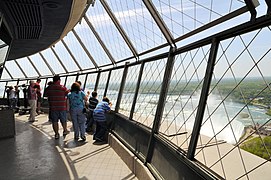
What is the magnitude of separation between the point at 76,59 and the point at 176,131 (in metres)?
6.94

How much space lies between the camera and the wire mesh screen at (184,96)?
227cm

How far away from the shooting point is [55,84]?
17.8 ft

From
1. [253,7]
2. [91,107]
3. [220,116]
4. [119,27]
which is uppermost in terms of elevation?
[119,27]

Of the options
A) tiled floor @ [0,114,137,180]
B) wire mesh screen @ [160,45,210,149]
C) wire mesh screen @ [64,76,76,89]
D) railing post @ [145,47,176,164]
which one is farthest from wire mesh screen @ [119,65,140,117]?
wire mesh screen @ [64,76,76,89]

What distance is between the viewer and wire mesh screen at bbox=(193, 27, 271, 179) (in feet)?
4.90

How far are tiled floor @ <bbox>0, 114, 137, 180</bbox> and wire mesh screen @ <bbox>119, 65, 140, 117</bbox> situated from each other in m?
0.90

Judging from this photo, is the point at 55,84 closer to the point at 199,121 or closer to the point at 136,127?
the point at 136,127

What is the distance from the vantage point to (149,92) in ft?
12.3

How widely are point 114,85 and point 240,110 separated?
15.2ft

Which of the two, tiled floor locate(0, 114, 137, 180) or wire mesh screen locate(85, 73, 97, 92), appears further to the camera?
wire mesh screen locate(85, 73, 97, 92)

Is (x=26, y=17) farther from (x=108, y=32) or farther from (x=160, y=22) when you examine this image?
(x=160, y=22)

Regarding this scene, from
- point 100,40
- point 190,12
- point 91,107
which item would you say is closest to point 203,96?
point 190,12

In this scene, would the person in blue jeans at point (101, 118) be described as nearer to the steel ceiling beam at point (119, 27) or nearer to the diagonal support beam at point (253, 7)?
the steel ceiling beam at point (119, 27)

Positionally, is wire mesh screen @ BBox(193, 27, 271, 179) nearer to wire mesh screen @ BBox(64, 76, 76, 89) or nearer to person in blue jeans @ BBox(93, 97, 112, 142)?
person in blue jeans @ BBox(93, 97, 112, 142)
